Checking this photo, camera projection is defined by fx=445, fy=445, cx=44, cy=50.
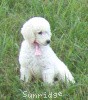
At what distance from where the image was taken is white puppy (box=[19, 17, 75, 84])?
4.24m

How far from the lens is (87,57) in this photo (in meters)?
5.03

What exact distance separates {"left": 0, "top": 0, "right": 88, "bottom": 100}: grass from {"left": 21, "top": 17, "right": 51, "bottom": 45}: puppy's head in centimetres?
50

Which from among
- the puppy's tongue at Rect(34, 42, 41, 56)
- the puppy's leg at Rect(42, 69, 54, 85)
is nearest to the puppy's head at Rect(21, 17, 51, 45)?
the puppy's tongue at Rect(34, 42, 41, 56)

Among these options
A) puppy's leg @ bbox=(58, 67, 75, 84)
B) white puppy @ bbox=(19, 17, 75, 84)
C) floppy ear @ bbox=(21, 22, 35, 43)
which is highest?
floppy ear @ bbox=(21, 22, 35, 43)

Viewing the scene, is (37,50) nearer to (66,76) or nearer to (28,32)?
(28,32)

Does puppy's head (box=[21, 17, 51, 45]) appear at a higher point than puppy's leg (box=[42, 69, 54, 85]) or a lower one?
higher

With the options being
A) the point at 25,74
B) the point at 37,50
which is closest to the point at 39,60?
the point at 37,50

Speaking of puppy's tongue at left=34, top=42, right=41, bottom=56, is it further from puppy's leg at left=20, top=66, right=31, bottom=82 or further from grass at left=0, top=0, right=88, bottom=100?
grass at left=0, top=0, right=88, bottom=100

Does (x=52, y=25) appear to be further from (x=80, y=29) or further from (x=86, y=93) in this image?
(x=86, y=93)

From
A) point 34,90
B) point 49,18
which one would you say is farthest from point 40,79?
point 49,18

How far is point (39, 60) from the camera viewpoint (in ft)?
14.3

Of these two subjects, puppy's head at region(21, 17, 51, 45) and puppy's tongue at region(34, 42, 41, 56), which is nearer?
puppy's head at region(21, 17, 51, 45)

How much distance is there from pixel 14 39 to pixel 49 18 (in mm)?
590

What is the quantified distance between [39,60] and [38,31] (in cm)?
32
